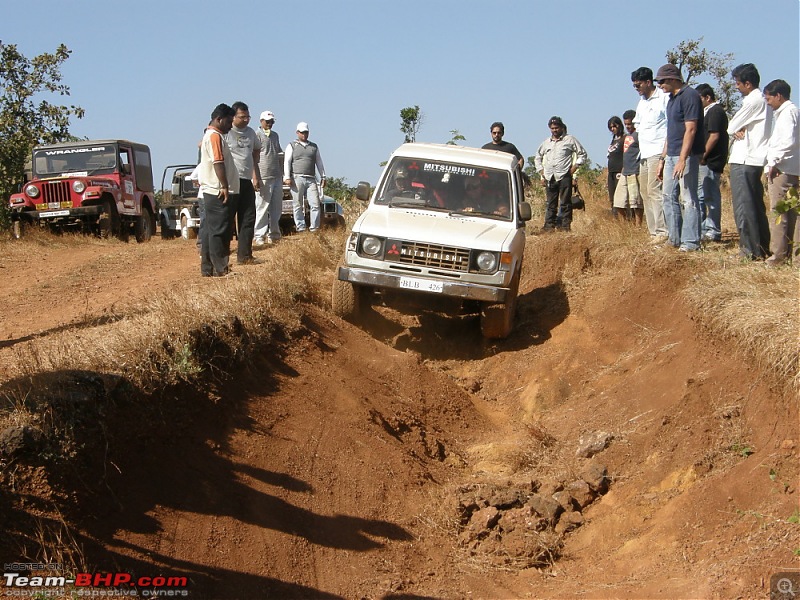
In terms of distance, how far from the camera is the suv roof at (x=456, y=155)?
394 inches

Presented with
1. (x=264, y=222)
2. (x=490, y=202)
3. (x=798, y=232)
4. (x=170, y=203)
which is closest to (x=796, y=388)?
(x=798, y=232)

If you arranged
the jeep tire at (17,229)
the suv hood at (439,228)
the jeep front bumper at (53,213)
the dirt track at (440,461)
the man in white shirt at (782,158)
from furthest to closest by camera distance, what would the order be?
the jeep front bumper at (53,213)
the jeep tire at (17,229)
the suv hood at (439,228)
the man in white shirt at (782,158)
the dirt track at (440,461)

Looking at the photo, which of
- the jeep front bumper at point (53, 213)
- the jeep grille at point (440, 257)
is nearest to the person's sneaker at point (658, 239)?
the jeep grille at point (440, 257)

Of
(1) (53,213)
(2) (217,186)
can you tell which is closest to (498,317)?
(2) (217,186)

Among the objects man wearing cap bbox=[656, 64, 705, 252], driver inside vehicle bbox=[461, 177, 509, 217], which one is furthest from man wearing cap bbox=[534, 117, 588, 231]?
man wearing cap bbox=[656, 64, 705, 252]

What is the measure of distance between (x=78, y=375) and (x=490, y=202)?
5.58m

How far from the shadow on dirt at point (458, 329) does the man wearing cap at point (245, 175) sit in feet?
5.91

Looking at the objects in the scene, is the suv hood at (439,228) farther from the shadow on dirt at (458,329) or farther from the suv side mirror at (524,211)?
the shadow on dirt at (458,329)

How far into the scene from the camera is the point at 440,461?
7160 mm

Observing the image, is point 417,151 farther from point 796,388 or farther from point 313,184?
point 796,388

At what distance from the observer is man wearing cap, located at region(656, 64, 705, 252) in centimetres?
880

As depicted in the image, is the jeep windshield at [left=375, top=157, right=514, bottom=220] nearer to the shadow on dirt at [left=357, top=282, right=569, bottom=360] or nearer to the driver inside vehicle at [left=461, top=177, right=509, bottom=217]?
the driver inside vehicle at [left=461, top=177, right=509, bottom=217]
